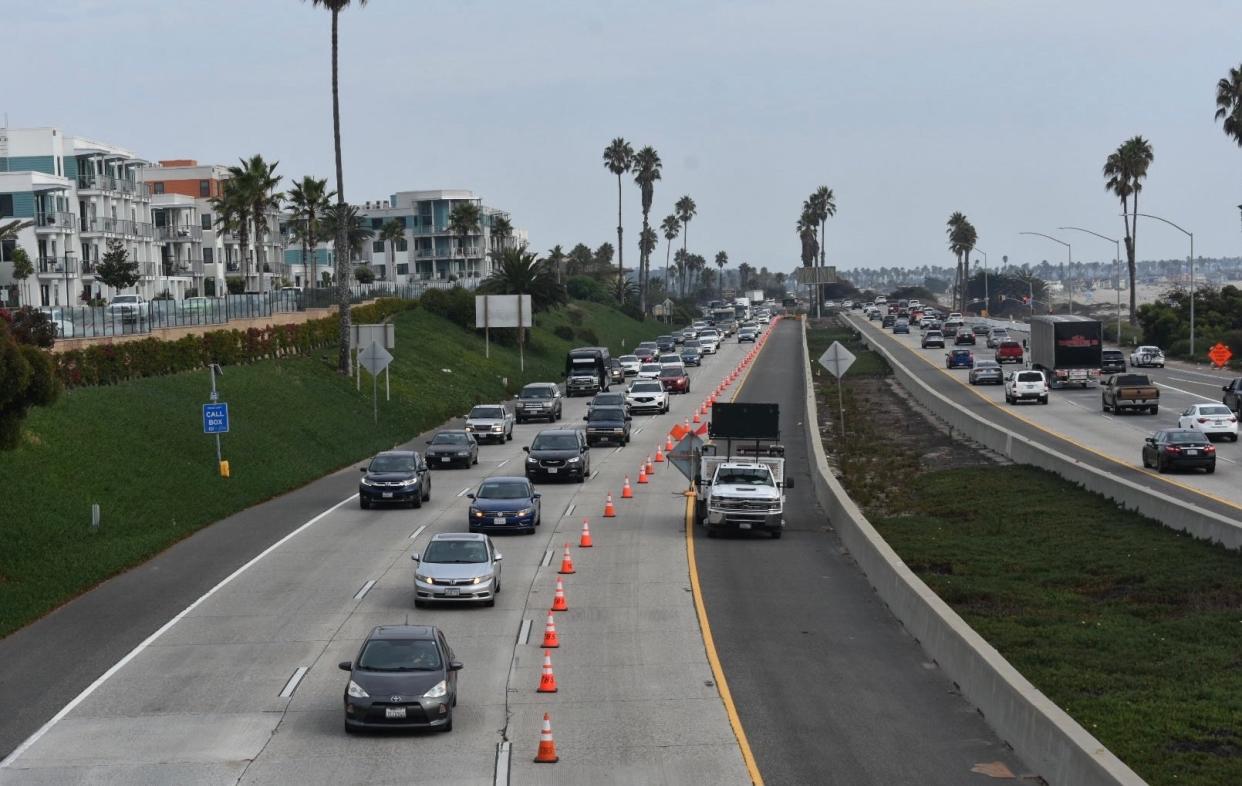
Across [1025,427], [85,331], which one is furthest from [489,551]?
[1025,427]

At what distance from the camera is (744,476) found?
37.0 m

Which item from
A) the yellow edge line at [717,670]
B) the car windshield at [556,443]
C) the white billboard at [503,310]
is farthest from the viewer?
the white billboard at [503,310]

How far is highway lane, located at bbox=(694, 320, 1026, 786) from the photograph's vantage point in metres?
17.5

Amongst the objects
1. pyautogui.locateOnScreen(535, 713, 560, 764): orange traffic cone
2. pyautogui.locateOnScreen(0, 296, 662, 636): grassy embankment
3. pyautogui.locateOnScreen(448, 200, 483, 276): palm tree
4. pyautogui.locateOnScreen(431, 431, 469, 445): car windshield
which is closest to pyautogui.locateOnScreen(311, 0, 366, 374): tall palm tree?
pyautogui.locateOnScreen(0, 296, 662, 636): grassy embankment

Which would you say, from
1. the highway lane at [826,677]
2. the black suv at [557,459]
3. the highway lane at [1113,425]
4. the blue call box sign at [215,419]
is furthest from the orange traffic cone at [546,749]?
the black suv at [557,459]

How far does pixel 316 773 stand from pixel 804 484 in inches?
1250

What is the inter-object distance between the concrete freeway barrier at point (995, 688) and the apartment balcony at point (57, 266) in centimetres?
7415

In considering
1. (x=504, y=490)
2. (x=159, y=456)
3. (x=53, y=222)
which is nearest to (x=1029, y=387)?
(x=504, y=490)

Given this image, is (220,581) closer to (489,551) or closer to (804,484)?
(489,551)

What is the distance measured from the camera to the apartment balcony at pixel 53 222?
93.0 meters

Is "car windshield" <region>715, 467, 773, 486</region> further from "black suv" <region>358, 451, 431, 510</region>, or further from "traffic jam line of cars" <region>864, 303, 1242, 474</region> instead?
"traffic jam line of cars" <region>864, 303, 1242, 474</region>

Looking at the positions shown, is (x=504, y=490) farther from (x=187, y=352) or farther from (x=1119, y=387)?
(x=1119, y=387)

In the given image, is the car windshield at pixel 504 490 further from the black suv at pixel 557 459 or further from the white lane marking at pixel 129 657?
the black suv at pixel 557 459

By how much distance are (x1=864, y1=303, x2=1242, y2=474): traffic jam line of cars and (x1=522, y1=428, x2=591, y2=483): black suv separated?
16.7m
